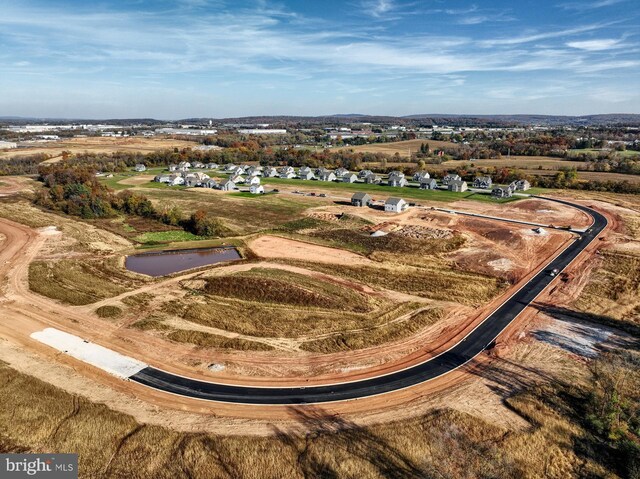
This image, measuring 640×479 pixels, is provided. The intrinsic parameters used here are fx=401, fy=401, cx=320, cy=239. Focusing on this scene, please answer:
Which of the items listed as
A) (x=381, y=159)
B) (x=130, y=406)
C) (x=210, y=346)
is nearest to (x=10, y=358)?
(x=130, y=406)

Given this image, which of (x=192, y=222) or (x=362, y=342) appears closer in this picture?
(x=362, y=342)

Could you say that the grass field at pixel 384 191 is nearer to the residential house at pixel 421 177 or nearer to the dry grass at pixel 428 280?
the residential house at pixel 421 177

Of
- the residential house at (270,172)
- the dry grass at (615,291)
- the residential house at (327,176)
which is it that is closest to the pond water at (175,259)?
the dry grass at (615,291)

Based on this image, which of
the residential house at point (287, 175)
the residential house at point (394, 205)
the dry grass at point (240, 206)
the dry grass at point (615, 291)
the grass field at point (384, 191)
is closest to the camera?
the dry grass at point (615, 291)

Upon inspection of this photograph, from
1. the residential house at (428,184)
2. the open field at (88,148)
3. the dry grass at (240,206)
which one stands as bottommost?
the dry grass at (240,206)

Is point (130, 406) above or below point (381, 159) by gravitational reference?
below

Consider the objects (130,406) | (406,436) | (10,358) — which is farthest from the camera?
(10,358)

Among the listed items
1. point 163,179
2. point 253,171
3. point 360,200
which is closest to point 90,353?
point 360,200

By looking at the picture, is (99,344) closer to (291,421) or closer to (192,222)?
(291,421)
